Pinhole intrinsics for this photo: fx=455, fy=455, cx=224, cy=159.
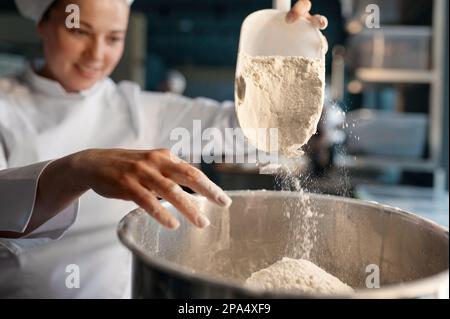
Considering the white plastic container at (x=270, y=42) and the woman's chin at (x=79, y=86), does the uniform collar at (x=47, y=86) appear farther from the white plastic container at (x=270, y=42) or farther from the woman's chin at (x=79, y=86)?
the white plastic container at (x=270, y=42)

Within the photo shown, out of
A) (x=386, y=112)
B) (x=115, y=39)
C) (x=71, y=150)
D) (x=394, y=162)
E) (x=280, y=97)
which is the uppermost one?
(x=115, y=39)

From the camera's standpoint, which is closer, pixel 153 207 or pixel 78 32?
pixel 153 207

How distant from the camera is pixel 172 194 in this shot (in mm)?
488

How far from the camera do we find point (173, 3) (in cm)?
502

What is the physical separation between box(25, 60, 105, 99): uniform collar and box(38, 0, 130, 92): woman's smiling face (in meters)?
0.03

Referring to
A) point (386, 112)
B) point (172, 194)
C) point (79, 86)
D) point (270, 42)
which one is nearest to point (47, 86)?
point (79, 86)

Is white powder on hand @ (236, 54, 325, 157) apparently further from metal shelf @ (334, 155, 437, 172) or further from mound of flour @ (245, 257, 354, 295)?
metal shelf @ (334, 155, 437, 172)

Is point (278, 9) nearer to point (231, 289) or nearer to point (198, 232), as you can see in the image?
point (198, 232)

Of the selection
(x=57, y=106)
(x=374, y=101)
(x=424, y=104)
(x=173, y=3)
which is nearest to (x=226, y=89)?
(x=173, y=3)

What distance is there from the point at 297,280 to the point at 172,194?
0.22 metres

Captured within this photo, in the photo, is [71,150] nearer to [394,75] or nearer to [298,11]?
[298,11]

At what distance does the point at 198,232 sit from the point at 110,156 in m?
0.22

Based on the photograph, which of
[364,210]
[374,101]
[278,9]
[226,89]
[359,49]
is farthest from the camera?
[226,89]

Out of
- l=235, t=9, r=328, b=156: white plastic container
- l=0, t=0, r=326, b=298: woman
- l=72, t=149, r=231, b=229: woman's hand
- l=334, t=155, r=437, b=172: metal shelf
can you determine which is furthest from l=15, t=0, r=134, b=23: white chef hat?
l=334, t=155, r=437, b=172: metal shelf
